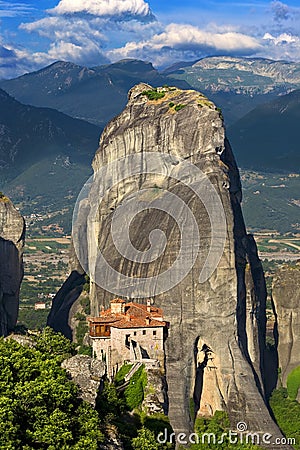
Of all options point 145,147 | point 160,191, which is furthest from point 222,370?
point 145,147

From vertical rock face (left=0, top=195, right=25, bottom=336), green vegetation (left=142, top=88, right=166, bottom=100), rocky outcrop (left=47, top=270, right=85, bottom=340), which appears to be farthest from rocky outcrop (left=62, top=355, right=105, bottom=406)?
green vegetation (left=142, top=88, right=166, bottom=100)

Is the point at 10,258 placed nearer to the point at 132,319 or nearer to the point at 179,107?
the point at 179,107

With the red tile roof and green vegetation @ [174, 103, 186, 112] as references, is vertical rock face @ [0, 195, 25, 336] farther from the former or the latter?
the red tile roof

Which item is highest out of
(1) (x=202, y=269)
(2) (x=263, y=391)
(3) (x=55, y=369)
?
(1) (x=202, y=269)

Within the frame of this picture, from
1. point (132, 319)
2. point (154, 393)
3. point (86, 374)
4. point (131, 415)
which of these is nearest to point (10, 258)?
point (132, 319)

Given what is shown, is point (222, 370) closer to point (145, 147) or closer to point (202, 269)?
point (202, 269)

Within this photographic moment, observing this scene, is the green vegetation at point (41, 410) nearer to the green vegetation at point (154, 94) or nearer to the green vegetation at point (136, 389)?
the green vegetation at point (136, 389)
